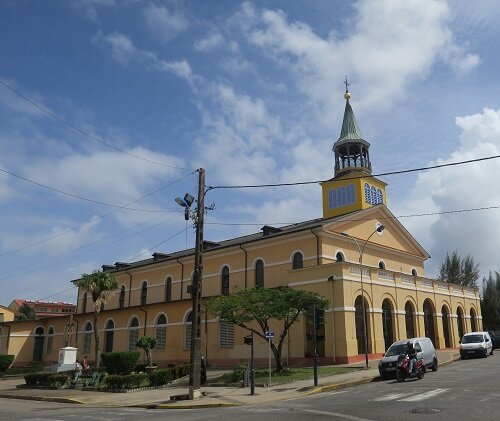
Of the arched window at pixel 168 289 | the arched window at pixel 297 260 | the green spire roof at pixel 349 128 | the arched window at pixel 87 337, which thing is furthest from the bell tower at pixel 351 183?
the arched window at pixel 87 337

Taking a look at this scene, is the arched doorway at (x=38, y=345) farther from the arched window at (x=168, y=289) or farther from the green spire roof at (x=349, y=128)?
the green spire roof at (x=349, y=128)

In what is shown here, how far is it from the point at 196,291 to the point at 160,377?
7.51 m

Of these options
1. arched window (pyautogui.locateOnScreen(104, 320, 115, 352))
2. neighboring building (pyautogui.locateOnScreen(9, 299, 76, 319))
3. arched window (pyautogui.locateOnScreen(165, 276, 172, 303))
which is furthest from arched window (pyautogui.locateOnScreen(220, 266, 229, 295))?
neighboring building (pyautogui.locateOnScreen(9, 299, 76, 319))

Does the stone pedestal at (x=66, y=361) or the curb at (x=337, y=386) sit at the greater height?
the stone pedestal at (x=66, y=361)

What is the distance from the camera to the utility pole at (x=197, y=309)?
20109mm

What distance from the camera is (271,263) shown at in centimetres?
3978

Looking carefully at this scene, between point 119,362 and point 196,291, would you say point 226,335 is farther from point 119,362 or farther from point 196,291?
point 196,291

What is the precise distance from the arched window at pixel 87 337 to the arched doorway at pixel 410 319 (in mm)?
30938

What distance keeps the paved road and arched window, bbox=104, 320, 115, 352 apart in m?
32.8

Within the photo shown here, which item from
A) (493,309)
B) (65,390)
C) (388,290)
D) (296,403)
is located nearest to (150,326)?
(65,390)

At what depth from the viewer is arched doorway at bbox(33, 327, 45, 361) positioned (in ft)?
183

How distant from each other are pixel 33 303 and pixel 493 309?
102 metres

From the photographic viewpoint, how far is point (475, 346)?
31016 mm

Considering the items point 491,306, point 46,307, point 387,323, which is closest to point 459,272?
point 491,306
